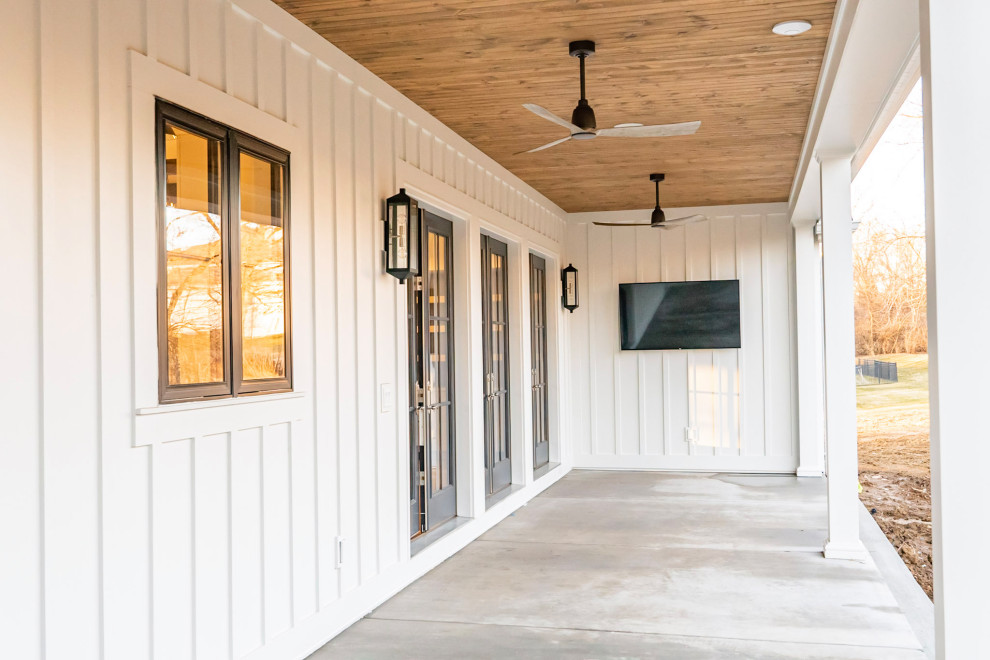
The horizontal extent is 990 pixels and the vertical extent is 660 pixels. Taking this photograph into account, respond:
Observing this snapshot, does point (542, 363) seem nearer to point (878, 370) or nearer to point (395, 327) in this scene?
point (395, 327)

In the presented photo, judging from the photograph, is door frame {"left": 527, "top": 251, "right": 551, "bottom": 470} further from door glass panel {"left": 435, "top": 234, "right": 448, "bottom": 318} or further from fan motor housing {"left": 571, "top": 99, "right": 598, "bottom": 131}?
fan motor housing {"left": 571, "top": 99, "right": 598, "bottom": 131}

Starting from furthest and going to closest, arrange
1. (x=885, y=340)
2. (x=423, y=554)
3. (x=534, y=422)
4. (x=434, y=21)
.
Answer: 1. (x=885, y=340)
2. (x=534, y=422)
3. (x=423, y=554)
4. (x=434, y=21)

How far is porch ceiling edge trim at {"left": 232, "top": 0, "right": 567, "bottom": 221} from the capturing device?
357 cm

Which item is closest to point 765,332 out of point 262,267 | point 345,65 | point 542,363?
point 542,363

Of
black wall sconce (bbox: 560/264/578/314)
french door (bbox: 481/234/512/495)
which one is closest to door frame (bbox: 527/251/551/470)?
black wall sconce (bbox: 560/264/578/314)

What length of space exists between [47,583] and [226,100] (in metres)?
1.84

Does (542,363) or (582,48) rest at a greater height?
(582,48)

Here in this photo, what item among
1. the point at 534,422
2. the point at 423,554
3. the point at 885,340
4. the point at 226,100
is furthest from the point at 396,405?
the point at 885,340

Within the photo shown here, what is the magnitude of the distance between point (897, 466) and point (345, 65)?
413 inches

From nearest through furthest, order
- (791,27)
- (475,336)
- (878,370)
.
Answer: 1. (791,27)
2. (475,336)
3. (878,370)

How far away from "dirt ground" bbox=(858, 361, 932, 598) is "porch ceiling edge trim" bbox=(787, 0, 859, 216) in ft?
21.1

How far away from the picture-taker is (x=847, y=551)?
5297 mm

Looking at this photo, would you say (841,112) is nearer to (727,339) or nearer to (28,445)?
(28,445)

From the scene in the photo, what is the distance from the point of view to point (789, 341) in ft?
29.7
